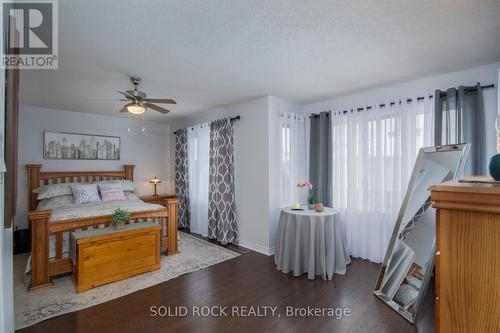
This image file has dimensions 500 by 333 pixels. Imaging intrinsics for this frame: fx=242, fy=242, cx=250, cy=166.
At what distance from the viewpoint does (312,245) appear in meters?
2.95

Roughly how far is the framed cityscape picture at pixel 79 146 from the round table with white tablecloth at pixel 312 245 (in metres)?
4.19

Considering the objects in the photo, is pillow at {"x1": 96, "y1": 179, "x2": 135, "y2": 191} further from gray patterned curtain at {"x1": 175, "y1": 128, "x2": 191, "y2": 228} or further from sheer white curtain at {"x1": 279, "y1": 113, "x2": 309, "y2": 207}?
sheer white curtain at {"x1": 279, "y1": 113, "x2": 309, "y2": 207}

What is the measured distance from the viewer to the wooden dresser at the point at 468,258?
67 centimetres

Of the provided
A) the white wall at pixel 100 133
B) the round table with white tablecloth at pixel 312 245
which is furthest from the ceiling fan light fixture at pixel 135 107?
the white wall at pixel 100 133

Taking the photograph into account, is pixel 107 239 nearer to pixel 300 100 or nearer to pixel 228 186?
pixel 228 186

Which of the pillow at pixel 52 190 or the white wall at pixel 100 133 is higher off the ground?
the white wall at pixel 100 133

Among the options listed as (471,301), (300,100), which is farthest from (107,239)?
(300,100)

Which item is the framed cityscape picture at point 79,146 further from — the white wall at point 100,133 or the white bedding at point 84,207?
the white bedding at point 84,207

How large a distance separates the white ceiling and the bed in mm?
1719

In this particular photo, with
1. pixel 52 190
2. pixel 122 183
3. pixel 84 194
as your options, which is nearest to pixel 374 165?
pixel 122 183

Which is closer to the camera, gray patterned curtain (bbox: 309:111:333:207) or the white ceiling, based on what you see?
the white ceiling

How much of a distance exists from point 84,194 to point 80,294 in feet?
6.86

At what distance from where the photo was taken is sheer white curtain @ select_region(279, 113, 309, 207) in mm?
3967

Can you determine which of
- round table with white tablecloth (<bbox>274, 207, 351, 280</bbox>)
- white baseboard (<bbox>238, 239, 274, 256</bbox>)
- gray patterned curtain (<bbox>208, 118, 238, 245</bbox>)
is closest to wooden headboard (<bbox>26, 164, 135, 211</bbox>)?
gray patterned curtain (<bbox>208, 118, 238, 245</bbox>)
